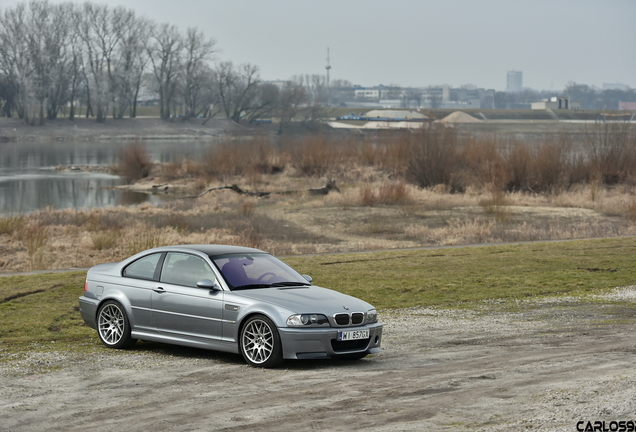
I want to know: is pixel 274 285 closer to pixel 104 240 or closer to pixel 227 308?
pixel 227 308

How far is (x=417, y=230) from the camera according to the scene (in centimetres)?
3125

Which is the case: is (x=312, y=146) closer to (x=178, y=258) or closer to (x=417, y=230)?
(x=417, y=230)

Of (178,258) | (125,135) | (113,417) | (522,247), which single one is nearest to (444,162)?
(522,247)

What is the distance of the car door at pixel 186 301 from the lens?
980 centimetres

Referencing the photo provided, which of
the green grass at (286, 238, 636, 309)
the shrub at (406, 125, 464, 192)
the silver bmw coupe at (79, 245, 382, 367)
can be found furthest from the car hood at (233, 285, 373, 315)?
the shrub at (406, 125, 464, 192)

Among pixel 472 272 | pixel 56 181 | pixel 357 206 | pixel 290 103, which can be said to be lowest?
pixel 357 206

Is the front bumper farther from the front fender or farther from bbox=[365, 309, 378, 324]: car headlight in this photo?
bbox=[365, 309, 378, 324]: car headlight

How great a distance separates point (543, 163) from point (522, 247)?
81.5ft

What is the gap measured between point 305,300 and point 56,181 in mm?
49621

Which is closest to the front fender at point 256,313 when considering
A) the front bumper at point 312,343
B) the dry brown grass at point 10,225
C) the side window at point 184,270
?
the front bumper at point 312,343

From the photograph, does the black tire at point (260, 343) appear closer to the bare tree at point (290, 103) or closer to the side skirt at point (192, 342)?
the side skirt at point (192, 342)

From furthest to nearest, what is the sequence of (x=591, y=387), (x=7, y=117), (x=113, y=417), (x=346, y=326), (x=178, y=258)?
(x=7, y=117) → (x=178, y=258) → (x=346, y=326) → (x=591, y=387) → (x=113, y=417)

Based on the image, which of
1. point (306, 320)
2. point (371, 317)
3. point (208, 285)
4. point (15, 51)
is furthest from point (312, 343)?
point (15, 51)

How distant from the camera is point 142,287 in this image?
34.4ft
